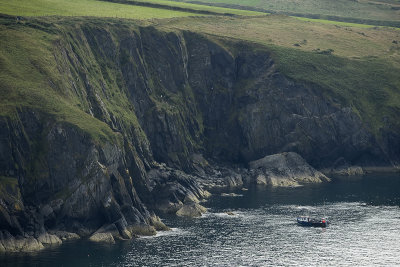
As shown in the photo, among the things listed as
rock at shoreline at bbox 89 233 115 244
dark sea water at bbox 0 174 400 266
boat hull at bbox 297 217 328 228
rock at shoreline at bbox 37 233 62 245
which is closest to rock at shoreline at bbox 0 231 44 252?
rock at shoreline at bbox 37 233 62 245

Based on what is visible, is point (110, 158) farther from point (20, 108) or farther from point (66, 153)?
point (20, 108)

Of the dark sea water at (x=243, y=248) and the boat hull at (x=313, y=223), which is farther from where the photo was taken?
the boat hull at (x=313, y=223)

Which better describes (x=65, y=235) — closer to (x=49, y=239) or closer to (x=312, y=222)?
(x=49, y=239)

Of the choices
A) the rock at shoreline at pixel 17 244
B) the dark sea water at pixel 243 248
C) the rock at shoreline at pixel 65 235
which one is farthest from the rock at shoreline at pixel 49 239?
the dark sea water at pixel 243 248

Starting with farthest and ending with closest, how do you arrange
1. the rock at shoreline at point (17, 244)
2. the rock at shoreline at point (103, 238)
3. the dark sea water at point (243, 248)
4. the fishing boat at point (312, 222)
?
the fishing boat at point (312, 222)
the rock at shoreline at point (103, 238)
the rock at shoreline at point (17, 244)
the dark sea water at point (243, 248)

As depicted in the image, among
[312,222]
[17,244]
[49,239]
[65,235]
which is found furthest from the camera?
[312,222]

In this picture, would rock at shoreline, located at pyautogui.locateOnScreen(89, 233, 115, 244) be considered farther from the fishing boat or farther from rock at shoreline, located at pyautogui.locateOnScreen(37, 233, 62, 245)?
the fishing boat

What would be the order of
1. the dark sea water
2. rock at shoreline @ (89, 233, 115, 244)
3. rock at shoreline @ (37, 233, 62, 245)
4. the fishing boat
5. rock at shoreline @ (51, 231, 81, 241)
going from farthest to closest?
1. the fishing boat
2. rock at shoreline @ (89, 233, 115, 244)
3. rock at shoreline @ (51, 231, 81, 241)
4. rock at shoreline @ (37, 233, 62, 245)
5. the dark sea water

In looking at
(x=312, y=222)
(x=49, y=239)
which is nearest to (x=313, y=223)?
(x=312, y=222)

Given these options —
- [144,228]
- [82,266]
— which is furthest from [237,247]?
[82,266]

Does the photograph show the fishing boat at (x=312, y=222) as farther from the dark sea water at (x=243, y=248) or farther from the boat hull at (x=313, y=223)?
the dark sea water at (x=243, y=248)

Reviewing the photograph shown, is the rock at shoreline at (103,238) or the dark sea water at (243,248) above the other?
the rock at shoreline at (103,238)

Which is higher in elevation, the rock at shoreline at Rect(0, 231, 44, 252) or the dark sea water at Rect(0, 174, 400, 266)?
the rock at shoreline at Rect(0, 231, 44, 252)
